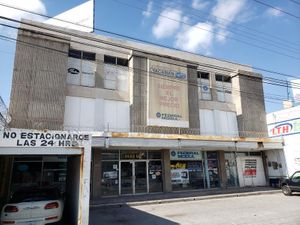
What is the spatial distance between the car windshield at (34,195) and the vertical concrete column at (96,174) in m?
7.57

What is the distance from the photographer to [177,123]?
1936 centimetres

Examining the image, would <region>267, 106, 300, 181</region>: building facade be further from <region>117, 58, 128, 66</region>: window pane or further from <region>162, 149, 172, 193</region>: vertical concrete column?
<region>117, 58, 128, 66</region>: window pane

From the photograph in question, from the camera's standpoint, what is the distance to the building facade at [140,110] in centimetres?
1616

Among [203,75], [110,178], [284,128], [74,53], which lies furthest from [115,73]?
[284,128]

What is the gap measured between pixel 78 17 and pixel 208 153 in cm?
1497

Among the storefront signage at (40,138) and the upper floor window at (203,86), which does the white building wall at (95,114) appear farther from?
the storefront signage at (40,138)

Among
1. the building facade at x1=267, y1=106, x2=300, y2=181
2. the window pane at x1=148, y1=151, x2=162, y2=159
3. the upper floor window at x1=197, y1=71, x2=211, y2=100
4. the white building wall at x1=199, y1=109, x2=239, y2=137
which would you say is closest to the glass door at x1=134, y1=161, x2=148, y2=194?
the window pane at x1=148, y1=151, x2=162, y2=159

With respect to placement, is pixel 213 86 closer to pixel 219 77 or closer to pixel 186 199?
pixel 219 77

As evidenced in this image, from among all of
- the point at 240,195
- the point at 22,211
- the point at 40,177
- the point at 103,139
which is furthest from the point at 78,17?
the point at 240,195

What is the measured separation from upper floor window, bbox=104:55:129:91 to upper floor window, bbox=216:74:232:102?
906 centimetres

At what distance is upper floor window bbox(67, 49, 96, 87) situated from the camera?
60.1 ft

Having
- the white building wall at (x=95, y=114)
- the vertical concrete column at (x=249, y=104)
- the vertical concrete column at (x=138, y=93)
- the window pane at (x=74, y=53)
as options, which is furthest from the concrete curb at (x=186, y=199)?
the window pane at (x=74, y=53)

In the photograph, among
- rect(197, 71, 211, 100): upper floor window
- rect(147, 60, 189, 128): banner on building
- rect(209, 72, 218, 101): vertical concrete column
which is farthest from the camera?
rect(209, 72, 218, 101): vertical concrete column

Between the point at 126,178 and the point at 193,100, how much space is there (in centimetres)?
862
